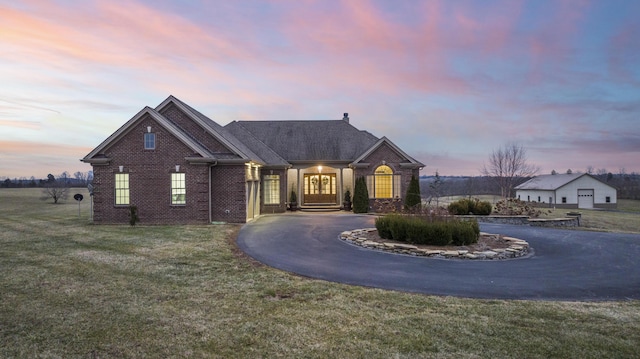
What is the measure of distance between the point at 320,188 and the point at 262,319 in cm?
2098

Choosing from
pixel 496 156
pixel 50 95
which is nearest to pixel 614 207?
pixel 496 156

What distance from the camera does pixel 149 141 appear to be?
17781mm

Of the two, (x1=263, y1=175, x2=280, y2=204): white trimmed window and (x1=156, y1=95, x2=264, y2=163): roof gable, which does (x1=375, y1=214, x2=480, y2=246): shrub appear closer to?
(x1=156, y1=95, x2=264, y2=163): roof gable

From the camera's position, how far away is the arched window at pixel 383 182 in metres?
24.0

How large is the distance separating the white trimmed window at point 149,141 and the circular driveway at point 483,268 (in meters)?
7.95

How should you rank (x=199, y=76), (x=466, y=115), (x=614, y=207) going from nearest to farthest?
(x=199, y=76) < (x=466, y=115) < (x=614, y=207)

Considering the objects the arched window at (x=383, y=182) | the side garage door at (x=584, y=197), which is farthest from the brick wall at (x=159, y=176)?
the side garage door at (x=584, y=197)

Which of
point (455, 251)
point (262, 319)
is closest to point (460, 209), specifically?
point (455, 251)

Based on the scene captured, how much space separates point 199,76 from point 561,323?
73.0 feet

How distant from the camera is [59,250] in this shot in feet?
36.7

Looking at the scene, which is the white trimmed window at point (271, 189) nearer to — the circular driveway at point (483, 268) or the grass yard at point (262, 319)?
the circular driveway at point (483, 268)

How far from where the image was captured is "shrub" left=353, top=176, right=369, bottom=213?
914 inches

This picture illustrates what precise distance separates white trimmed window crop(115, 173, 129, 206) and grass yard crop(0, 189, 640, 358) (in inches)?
367

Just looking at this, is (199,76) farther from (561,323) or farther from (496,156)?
(496,156)
